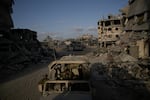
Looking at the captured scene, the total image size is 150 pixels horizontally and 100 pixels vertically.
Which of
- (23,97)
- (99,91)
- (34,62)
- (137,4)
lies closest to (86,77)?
(99,91)

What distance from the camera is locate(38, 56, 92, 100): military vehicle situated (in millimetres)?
5527

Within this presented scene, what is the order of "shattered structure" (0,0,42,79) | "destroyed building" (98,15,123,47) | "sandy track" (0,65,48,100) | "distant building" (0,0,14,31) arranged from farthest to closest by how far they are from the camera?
"destroyed building" (98,15,123,47) → "distant building" (0,0,14,31) → "shattered structure" (0,0,42,79) → "sandy track" (0,65,48,100)

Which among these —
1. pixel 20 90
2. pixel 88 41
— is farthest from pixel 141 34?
pixel 88 41

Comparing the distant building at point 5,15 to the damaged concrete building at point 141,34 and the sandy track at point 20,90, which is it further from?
the damaged concrete building at point 141,34

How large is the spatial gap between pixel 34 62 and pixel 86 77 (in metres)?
15.4

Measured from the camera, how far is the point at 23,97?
322 inches

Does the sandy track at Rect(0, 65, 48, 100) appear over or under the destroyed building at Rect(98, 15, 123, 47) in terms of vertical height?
under

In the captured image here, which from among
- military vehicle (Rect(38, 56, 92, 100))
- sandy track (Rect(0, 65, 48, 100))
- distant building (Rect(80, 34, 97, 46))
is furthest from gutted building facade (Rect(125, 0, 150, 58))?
distant building (Rect(80, 34, 97, 46))

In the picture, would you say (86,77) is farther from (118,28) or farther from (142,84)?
(118,28)

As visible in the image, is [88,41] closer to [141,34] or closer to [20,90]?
[141,34]

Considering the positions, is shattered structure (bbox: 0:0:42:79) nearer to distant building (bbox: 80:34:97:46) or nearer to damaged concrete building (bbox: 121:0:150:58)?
damaged concrete building (bbox: 121:0:150:58)

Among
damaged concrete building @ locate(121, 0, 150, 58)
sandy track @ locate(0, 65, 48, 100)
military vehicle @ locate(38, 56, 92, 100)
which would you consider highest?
damaged concrete building @ locate(121, 0, 150, 58)

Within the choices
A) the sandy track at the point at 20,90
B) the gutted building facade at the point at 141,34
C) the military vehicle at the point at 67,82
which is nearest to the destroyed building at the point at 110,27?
the gutted building facade at the point at 141,34

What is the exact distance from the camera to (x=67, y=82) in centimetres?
620
